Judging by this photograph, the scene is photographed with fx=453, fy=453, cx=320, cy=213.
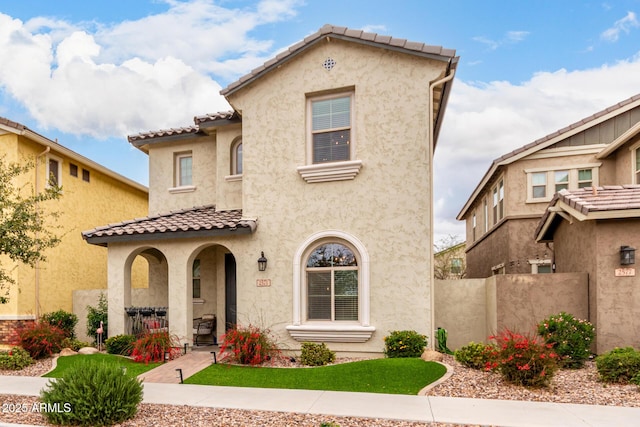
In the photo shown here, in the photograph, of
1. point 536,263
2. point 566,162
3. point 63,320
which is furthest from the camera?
point 566,162

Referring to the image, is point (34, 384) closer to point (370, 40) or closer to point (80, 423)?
point (80, 423)

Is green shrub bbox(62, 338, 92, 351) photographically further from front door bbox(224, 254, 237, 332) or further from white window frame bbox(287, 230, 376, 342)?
white window frame bbox(287, 230, 376, 342)

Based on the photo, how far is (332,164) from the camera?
1154 cm

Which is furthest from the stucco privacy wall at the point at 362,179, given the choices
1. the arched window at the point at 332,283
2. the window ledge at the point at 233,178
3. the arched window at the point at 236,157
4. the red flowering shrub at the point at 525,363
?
the red flowering shrub at the point at 525,363

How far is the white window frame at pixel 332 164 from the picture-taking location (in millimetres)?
11430

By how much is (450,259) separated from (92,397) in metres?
30.5

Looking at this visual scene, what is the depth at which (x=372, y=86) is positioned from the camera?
11.5 m

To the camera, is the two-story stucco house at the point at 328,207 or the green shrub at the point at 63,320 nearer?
the two-story stucco house at the point at 328,207

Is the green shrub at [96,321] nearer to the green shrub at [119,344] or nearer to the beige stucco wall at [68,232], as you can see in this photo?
the green shrub at [119,344]

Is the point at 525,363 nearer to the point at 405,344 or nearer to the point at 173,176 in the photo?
the point at 405,344

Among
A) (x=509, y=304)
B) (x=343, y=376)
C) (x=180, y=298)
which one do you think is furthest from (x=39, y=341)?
(x=509, y=304)

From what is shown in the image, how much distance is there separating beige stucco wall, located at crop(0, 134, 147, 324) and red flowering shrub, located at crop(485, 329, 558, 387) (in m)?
12.4

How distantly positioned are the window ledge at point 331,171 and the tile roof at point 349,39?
9.48 ft

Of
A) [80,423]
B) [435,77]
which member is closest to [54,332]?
[80,423]
